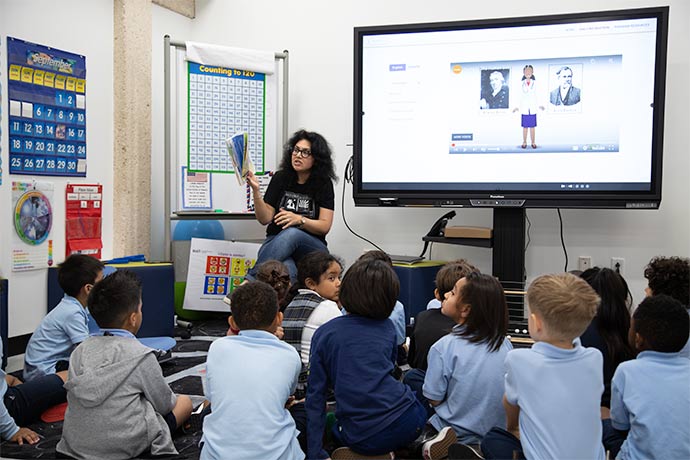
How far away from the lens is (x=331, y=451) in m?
2.06

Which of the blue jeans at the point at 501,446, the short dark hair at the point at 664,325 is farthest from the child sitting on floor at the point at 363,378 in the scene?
the short dark hair at the point at 664,325

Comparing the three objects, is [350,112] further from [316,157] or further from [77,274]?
[77,274]

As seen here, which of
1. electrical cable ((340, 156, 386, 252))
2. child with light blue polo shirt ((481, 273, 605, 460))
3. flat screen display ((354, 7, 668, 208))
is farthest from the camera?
electrical cable ((340, 156, 386, 252))

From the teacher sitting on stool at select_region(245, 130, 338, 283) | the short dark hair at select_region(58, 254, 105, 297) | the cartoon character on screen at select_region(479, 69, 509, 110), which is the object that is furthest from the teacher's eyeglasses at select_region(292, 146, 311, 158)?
the short dark hair at select_region(58, 254, 105, 297)

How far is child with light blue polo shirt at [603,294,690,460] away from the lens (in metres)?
1.61

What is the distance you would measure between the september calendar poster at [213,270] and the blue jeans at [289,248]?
0.62 metres

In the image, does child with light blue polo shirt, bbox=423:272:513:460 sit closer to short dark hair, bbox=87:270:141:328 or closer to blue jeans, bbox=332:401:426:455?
blue jeans, bbox=332:401:426:455

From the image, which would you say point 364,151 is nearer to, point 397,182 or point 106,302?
point 397,182

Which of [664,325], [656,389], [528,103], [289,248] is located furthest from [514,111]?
[656,389]

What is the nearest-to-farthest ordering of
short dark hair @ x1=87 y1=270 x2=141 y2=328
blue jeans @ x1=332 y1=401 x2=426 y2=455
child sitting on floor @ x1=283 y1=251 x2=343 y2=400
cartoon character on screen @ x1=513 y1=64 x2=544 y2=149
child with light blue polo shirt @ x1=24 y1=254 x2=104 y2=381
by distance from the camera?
1. blue jeans @ x1=332 y1=401 x2=426 y2=455
2. short dark hair @ x1=87 y1=270 x2=141 y2=328
3. child sitting on floor @ x1=283 y1=251 x2=343 y2=400
4. child with light blue polo shirt @ x1=24 y1=254 x2=104 y2=381
5. cartoon character on screen @ x1=513 y1=64 x2=544 y2=149

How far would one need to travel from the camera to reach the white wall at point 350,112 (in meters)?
3.75

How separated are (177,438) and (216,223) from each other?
8.16 feet

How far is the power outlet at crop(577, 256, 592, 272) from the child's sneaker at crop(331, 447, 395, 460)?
8.24 feet

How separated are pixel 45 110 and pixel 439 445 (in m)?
2.87
